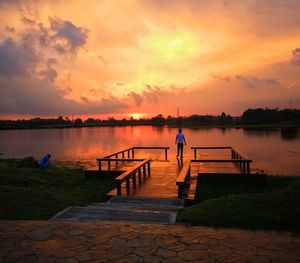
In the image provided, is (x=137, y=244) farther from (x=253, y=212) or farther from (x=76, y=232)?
(x=253, y=212)

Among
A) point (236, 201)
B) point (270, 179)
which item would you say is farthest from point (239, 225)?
point (270, 179)

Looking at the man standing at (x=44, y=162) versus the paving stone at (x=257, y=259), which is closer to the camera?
the paving stone at (x=257, y=259)

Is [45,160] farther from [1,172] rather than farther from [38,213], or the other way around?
[38,213]

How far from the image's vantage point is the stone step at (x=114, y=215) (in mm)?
5453

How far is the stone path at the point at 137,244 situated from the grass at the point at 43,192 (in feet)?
3.37

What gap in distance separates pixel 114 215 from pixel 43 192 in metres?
2.81

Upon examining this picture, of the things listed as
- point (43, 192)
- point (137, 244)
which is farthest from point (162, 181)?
point (137, 244)

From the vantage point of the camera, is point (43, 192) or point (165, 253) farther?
point (43, 192)

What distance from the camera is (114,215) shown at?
227 inches

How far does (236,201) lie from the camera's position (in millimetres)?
5883

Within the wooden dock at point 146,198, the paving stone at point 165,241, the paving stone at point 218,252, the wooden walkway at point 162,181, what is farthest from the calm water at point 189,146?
the paving stone at point 218,252

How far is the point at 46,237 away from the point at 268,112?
316 feet

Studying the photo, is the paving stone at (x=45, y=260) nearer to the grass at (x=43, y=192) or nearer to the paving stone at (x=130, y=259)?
the paving stone at (x=130, y=259)

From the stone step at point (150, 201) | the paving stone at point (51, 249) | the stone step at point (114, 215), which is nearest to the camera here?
the paving stone at point (51, 249)
